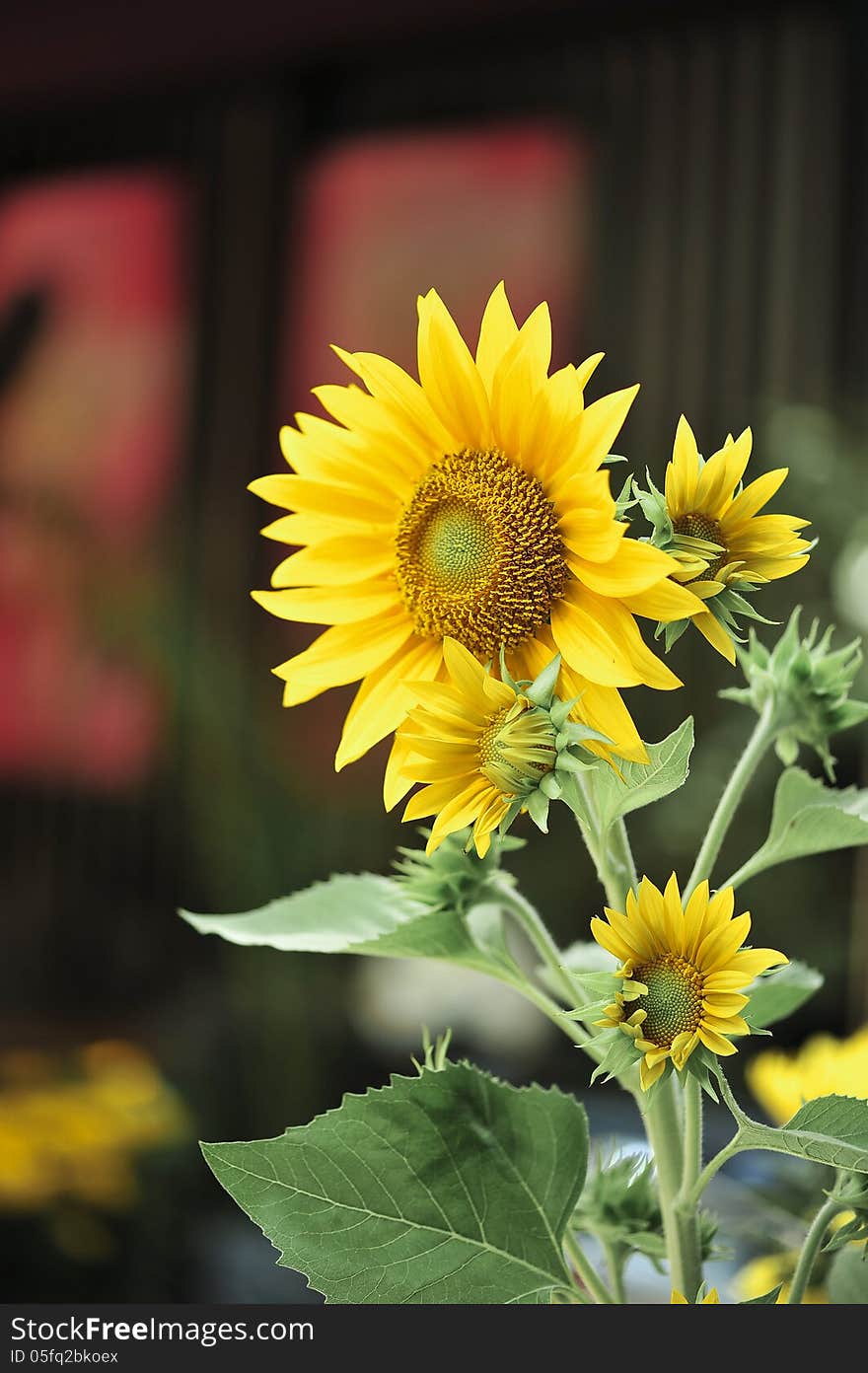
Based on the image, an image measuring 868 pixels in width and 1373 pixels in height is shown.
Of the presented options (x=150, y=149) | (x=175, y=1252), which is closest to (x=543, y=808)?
(x=175, y=1252)

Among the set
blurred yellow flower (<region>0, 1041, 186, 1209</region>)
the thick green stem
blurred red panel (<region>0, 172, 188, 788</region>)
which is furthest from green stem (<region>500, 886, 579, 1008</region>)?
blurred red panel (<region>0, 172, 188, 788</region>)

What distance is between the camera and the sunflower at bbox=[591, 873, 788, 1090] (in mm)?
126

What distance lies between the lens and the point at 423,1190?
15 cm

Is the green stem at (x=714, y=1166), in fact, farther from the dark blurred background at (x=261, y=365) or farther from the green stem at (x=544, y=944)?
the dark blurred background at (x=261, y=365)

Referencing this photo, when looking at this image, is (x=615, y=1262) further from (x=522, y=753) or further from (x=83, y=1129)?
(x=83, y=1129)

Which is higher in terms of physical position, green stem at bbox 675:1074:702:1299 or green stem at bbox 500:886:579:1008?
green stem at bbox 500:886:579:1008

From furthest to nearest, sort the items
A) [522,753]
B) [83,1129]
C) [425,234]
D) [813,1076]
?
[425,234]
[83,1129]
[813,1076]
[522,753]

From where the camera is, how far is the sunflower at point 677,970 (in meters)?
0.13

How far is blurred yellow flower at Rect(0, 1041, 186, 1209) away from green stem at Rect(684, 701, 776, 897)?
899 mm

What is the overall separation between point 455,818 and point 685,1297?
64 mm

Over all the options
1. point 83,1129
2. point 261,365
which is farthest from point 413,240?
point 83,1129

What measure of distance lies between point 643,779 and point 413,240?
5.09ft

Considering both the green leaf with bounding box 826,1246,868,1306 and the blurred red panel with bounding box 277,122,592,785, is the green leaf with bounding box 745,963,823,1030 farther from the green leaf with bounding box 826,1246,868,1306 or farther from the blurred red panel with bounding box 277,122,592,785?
the blurred red panel with bounding box 277,122,592,785

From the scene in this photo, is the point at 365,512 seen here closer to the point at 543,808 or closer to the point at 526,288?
the point at 543,808
